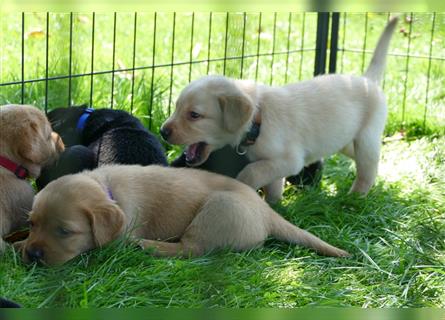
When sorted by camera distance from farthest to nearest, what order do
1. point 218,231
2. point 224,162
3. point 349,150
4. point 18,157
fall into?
point 349,150
point 224,162
point 18,157
point 218,231

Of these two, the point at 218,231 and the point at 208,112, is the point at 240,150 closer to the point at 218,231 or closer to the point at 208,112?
the point at 208,112

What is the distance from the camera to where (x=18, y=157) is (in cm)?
318

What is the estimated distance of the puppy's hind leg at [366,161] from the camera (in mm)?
4168

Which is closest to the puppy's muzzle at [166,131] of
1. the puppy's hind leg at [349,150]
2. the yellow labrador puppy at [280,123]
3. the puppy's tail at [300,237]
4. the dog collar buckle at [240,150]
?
the yellow labrador puppy at [280,123]

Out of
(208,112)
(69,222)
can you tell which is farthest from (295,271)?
(208,112)

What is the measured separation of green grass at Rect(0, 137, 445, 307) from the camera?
8.08 feet

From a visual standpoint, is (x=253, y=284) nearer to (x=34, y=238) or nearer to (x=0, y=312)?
(x=34, y=238)

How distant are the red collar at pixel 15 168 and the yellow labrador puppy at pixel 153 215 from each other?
1.11 feet

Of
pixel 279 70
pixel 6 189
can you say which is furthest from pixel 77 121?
pixel 279 70

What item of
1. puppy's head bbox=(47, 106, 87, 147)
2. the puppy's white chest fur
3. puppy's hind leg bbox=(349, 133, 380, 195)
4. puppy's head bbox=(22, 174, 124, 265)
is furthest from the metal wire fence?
puppy's head bbox=(22, 174, 124, 265)

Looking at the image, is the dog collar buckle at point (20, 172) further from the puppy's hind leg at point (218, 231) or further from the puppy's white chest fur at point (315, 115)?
the puppy's white chest fur at point (315, 115)

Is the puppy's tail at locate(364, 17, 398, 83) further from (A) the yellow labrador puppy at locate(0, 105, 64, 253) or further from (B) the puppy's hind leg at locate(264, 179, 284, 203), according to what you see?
(A) the yellow labrador puppy at locate(0, 105, 64, 253)

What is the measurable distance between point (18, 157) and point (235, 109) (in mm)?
1059

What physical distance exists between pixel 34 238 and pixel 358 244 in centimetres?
144
